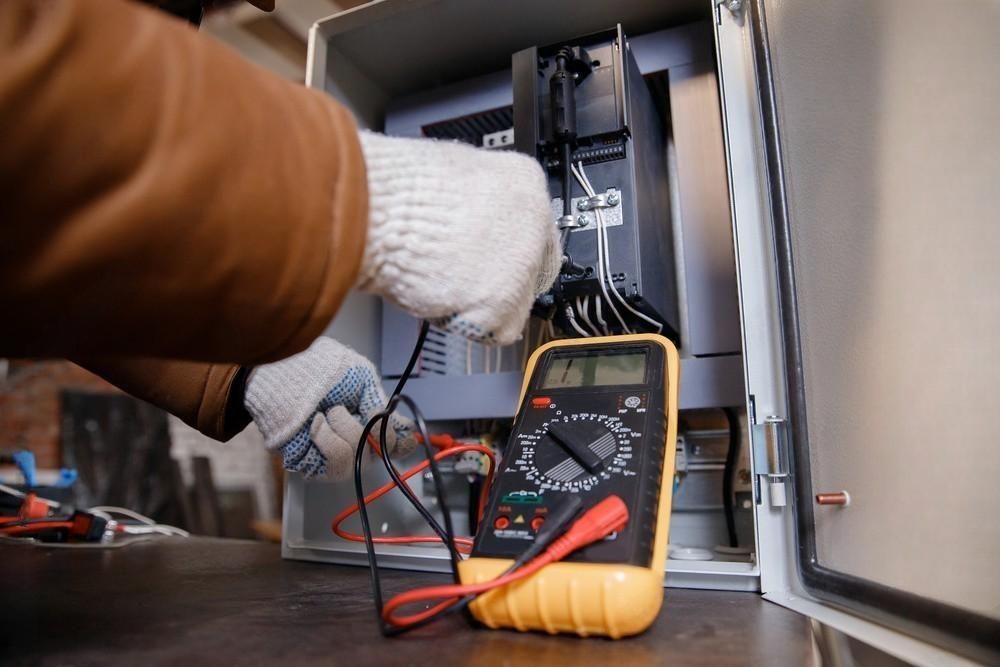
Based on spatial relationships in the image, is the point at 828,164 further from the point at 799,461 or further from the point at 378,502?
the point at 378,502

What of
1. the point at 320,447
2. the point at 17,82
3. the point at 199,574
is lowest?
the point at 199,574

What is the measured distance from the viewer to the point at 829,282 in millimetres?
500

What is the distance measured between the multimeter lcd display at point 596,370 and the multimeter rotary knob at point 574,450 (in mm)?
51

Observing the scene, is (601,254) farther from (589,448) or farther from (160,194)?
(160,194)

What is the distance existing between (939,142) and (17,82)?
467 millimetres

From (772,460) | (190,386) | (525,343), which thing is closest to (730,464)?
(772,460)

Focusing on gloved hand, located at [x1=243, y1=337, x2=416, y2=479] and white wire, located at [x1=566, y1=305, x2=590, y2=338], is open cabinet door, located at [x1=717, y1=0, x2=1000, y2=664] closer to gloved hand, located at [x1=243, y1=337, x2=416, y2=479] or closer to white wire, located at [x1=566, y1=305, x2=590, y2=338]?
white wire, located at [x1=566, y1=305, x2=590, y2=338]

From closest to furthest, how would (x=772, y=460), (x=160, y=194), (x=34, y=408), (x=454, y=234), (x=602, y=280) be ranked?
(x=160, y=194) → (x=454, y=234) → (x=772, y=460) → (x=602, y=280) → (x=34, y=408)

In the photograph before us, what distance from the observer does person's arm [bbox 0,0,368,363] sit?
287 millimetres

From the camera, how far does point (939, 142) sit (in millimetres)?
381

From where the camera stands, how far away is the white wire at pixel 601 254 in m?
0.65

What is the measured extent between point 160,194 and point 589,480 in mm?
335

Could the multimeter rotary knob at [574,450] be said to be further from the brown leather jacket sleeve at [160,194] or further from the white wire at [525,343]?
the white wire at [525,343]

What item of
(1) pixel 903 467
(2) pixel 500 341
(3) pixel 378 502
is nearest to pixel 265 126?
(2) pixel 500 341
